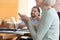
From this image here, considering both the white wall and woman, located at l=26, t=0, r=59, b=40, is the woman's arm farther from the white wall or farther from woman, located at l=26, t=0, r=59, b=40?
the white wall

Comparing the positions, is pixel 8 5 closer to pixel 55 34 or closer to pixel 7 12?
pixel 7 12

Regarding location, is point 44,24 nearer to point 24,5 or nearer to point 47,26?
point 47,26

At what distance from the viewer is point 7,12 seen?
6.30 meters

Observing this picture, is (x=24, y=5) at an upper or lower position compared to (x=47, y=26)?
upper

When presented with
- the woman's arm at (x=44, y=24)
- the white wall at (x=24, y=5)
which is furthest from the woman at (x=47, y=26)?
the white wall at (x=24, y=5)

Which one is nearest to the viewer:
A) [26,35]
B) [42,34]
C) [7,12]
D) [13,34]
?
[42,34]

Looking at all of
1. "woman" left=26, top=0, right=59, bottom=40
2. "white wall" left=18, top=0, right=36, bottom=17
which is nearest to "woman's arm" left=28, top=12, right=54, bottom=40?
"woman" left=26, top=0, right=59, bottom=40

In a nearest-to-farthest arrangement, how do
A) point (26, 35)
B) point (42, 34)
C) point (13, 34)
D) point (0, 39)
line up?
point (42, 34) → point (0, 39) → point (13, 34) → point (26, 35)

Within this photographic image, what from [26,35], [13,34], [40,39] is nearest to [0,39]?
[13,34]

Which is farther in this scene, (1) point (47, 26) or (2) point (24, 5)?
(2) point (24, 5)

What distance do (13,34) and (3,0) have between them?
359cm

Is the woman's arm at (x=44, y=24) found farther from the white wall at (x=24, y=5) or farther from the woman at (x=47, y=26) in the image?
the white wall at (x=24, y=5)

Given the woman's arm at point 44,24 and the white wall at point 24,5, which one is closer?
the woman's arm at point 44,24

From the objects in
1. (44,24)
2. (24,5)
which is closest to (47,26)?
(44,24)
